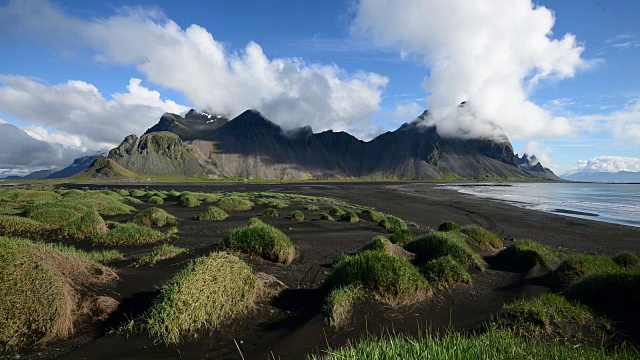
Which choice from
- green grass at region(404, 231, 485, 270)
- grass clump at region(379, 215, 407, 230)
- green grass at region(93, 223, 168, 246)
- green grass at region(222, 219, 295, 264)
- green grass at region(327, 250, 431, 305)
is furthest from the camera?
grass clump at region(379, 215, 407, 230)

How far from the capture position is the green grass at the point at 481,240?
20.3 m

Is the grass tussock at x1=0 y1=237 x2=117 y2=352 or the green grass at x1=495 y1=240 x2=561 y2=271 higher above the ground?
the grass tussock at x1=0 y1=237 x2=117 y2=352

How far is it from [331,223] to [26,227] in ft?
73.8

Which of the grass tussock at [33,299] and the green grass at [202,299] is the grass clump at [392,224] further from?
the grass tussock at [33,299]

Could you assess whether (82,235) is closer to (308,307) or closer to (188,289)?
(188,289)

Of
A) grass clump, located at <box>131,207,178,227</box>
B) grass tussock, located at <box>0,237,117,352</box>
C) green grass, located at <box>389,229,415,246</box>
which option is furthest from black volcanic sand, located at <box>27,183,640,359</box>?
grass clump, located at <box>131,207,178,227</box>

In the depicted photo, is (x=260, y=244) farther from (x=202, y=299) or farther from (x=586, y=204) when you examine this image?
(x=586, y=204)

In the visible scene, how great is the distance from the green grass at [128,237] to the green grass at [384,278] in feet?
44.2

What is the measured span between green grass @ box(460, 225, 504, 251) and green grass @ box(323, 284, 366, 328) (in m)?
13.0

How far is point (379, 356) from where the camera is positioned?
491 cm

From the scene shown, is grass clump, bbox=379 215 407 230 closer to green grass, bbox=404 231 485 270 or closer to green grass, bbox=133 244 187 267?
green grass, bbox=404 231 485 270

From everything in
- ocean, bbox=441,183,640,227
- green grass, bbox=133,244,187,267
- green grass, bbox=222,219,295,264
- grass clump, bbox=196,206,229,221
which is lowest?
ocean, bbox=441,183,640,227

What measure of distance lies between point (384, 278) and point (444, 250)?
6.80 metres

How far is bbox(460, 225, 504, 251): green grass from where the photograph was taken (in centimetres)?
2033
